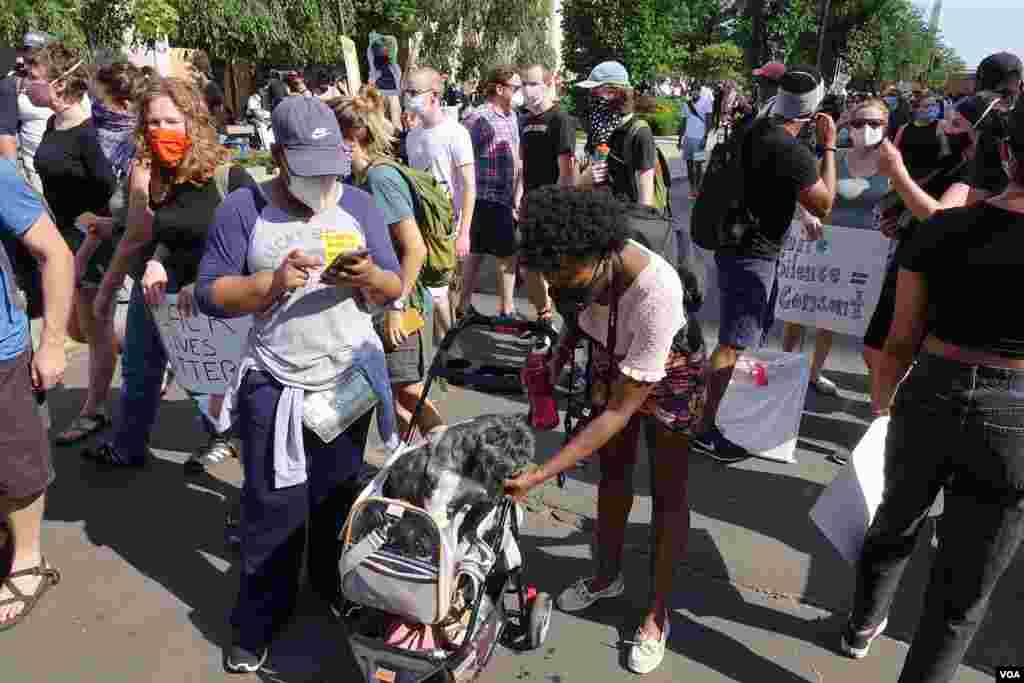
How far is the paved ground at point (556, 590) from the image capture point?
2.74 meters

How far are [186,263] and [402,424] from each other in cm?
119

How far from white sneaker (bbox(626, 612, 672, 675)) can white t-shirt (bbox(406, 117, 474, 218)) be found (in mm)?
3263

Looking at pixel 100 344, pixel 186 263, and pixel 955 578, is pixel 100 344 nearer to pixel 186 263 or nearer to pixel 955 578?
pixel 186 263

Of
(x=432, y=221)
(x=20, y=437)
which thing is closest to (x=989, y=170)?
(x=432, y=221)

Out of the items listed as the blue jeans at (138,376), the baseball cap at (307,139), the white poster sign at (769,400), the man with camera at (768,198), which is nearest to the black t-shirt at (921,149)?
the man with camera at (768,198)

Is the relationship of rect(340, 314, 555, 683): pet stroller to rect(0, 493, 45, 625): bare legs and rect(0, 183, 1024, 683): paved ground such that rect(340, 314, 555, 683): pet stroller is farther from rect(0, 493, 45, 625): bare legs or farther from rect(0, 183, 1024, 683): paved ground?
rect(0, 493, 45, 625): bare legs

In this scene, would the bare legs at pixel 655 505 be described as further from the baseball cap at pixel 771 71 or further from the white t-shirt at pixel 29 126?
the white t-shirt at pixel 29 126

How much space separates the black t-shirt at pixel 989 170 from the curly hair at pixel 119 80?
385cm

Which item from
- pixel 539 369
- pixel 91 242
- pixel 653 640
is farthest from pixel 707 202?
pixel 91 242

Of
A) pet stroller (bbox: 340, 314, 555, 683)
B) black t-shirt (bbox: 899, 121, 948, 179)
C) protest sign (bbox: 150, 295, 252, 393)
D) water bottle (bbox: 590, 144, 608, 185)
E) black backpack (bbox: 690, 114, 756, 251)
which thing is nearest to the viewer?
pet stroller (bbox: 340, 314, 555, 683)

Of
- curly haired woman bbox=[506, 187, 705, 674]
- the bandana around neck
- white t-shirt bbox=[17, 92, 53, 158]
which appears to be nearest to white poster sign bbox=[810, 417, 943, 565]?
curly haired woman bbox=[506, 187, 705, 674]

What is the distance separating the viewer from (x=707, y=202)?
3916 millimetres

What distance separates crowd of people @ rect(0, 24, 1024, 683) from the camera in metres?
2.15

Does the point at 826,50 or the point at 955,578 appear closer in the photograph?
the point at 955,578
